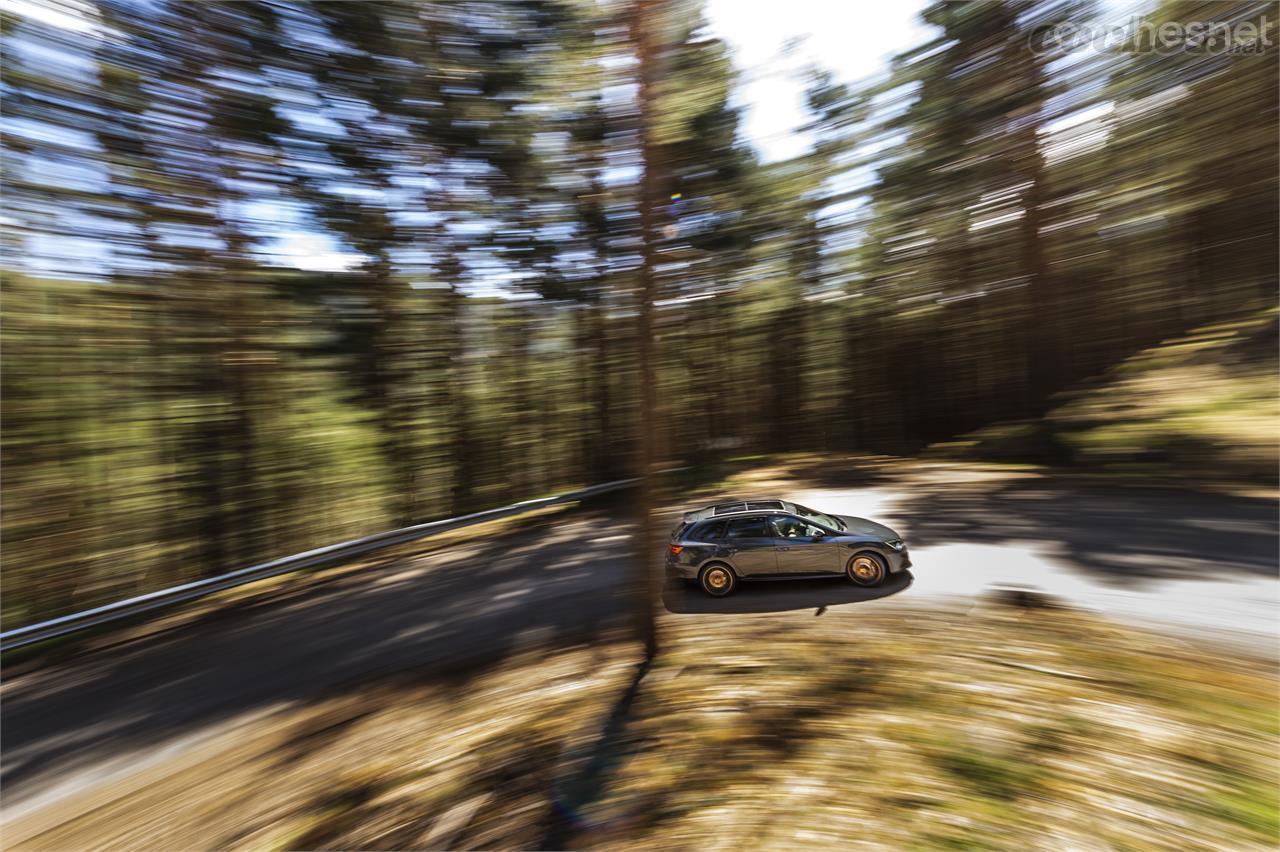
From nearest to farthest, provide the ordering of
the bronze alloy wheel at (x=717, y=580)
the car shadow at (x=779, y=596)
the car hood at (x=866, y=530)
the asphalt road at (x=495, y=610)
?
the asphalt road at (x=495, y=610), the car shadow at (x=779, y=596), the car hood at (x=866, y=530), the bronze alloy wheel at (x=717, y=580)

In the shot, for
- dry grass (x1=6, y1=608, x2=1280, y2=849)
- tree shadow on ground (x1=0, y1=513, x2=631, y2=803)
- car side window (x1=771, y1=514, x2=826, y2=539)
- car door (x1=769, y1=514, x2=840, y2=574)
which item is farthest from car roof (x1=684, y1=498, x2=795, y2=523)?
dry grass (x1=6, y1=608, x2=1280, y2=849)

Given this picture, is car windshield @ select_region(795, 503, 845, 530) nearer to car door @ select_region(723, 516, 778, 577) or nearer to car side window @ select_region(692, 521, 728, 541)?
car door @ select_region(723, 516, 778, 577)

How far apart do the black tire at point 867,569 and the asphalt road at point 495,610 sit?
0.20 meters

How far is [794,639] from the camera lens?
5.81 metres

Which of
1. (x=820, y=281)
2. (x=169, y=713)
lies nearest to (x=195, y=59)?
(x=169, y=713)

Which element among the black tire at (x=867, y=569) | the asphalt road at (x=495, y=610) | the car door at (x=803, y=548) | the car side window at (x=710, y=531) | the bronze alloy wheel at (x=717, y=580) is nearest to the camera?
the asphalt road at (x=495, y=610)

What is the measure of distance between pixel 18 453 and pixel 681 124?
1246cm

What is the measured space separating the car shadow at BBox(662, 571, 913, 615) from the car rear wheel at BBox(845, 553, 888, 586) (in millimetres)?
96

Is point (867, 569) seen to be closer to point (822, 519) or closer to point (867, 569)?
point (867, 569)

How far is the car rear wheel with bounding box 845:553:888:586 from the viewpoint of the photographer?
7.13 meters

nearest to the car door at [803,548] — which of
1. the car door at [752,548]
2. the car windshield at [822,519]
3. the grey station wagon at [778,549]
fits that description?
the grey station wagon at [778,549]

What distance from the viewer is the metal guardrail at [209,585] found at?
802 centimetres

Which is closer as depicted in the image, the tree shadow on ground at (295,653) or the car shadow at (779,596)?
the tree shadow on ground at (295,653)

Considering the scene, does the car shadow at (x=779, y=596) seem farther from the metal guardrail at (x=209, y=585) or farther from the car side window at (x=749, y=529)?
the metal guardrail at (x=209, y=585)
